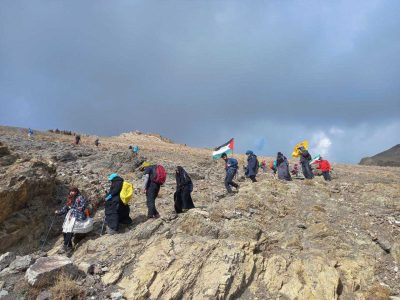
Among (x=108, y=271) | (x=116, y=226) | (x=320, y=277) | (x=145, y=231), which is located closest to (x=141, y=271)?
(x=108, y=271)

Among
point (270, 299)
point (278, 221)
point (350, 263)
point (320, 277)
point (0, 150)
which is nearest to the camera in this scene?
point (270, 299)

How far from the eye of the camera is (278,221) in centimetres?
1317

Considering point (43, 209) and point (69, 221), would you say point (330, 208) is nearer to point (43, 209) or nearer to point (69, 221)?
point (69, 221)

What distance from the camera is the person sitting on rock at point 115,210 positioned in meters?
11.7

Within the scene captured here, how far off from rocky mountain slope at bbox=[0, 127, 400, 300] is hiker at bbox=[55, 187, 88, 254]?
362 millimetres

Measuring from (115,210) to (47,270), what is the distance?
331 centimetres

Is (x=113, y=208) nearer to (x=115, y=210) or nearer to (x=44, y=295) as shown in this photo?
(x=115, y=210)

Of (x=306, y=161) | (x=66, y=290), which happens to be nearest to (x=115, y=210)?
(x=66, y=290)

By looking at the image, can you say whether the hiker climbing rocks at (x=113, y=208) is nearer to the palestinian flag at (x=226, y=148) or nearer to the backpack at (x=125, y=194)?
the backpack at (x=125, y=194)

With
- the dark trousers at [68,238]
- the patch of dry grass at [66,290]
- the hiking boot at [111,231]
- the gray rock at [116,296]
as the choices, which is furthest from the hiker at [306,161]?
the patch of dry grass at [66,290]

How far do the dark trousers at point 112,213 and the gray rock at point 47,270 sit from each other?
2445 millimetres

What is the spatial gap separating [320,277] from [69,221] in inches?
279

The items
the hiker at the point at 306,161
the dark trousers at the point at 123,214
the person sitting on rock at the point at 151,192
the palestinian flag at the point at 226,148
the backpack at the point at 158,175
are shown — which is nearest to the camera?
the dark trousers at the point at 123,214

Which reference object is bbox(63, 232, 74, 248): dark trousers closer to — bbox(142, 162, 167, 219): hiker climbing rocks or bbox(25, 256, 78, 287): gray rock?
bbox(25, 256, 78, 287): gray rock
